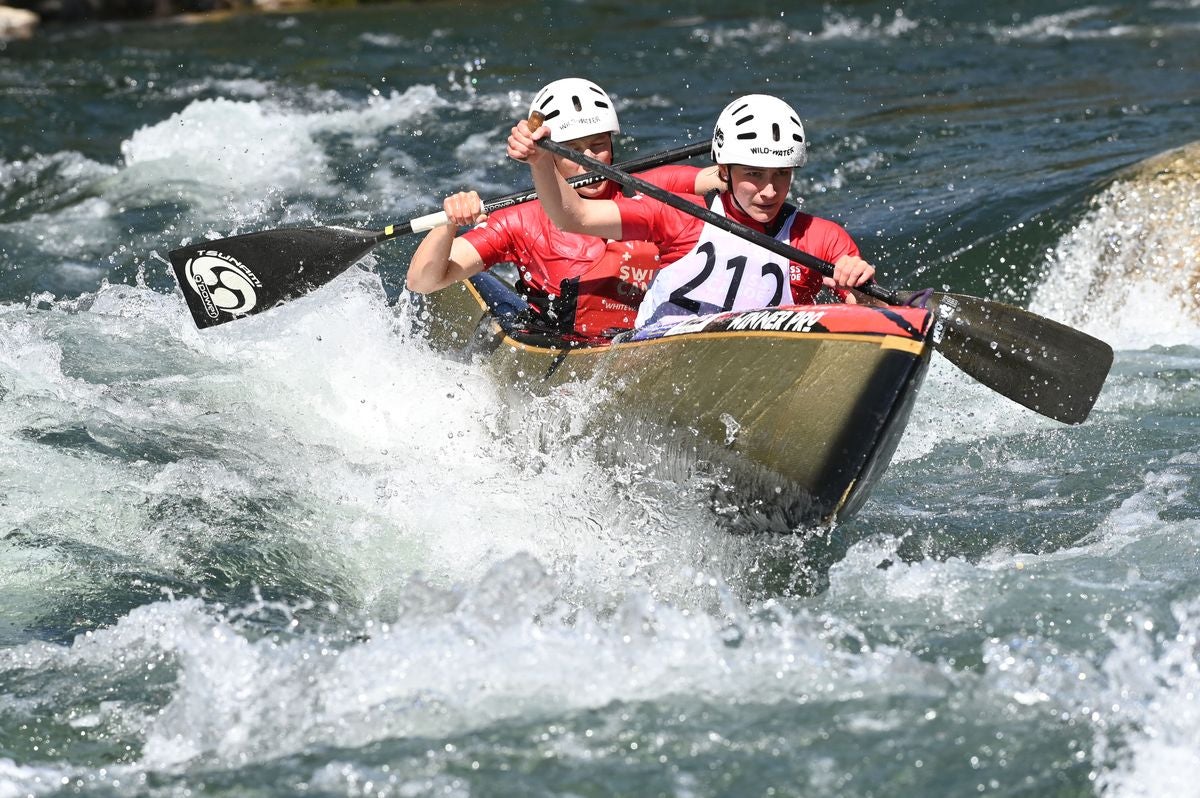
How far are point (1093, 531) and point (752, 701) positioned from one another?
190cm

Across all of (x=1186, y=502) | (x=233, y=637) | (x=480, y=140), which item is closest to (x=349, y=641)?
(x=233, y=637)

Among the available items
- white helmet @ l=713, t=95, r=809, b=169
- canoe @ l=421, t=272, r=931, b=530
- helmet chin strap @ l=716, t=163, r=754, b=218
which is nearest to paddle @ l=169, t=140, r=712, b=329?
helmet chin strap @ l=716, t=163, r=754, b=218

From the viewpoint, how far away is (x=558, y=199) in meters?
5.05

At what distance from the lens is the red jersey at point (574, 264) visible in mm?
6074

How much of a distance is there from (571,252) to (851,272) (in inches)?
64.9

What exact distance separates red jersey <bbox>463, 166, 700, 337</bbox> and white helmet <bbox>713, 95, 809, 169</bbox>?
3.21 feet

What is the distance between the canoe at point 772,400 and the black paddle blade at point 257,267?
1687mm

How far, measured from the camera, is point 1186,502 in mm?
5258

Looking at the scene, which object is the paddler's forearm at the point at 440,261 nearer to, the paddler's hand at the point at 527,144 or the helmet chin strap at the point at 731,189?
the paddler's hand at the point at 527,144

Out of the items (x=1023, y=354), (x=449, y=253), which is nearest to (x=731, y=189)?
(x=449, y=253)

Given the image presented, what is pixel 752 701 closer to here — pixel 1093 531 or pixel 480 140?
pixel 1093 531

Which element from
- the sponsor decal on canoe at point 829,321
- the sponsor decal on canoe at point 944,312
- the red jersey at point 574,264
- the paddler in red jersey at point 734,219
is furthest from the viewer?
the red jersey at point 574,264

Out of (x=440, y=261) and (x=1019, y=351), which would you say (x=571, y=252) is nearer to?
(x=440, y=261)

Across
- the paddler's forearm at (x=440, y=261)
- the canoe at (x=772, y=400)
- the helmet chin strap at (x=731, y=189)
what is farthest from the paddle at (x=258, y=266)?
the canoe at (x=772, y=400)
